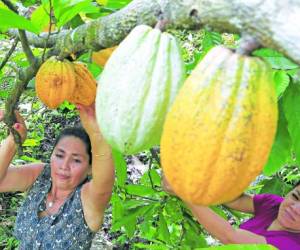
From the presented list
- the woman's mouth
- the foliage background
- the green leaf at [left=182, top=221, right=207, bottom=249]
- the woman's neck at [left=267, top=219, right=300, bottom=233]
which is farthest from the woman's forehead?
the woman's neck at [left=267, top=219, right=300, bottom=233]

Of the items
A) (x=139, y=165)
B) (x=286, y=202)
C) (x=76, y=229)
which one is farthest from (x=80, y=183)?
(x=139, y=165)

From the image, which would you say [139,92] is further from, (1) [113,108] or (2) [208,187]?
(2) [208,187]

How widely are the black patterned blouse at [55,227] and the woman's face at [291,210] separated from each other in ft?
3.01

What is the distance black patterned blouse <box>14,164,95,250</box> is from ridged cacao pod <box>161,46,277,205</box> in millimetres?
2061

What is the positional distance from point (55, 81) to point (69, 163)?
133cm

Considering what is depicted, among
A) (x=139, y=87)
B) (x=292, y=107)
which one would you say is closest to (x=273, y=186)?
(x=292, y=107)

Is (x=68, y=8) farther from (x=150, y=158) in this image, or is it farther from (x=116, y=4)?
(x=150, y=158)

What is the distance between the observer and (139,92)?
66 cm

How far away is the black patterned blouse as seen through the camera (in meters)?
2.61

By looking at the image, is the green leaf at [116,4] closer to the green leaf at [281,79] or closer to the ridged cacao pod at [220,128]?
the green leaf at [281,79]

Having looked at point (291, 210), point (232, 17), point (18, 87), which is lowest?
point (291, 210)

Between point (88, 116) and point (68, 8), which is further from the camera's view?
point (88, 116)

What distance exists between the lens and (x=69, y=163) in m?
2.62

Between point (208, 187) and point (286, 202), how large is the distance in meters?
1.97
